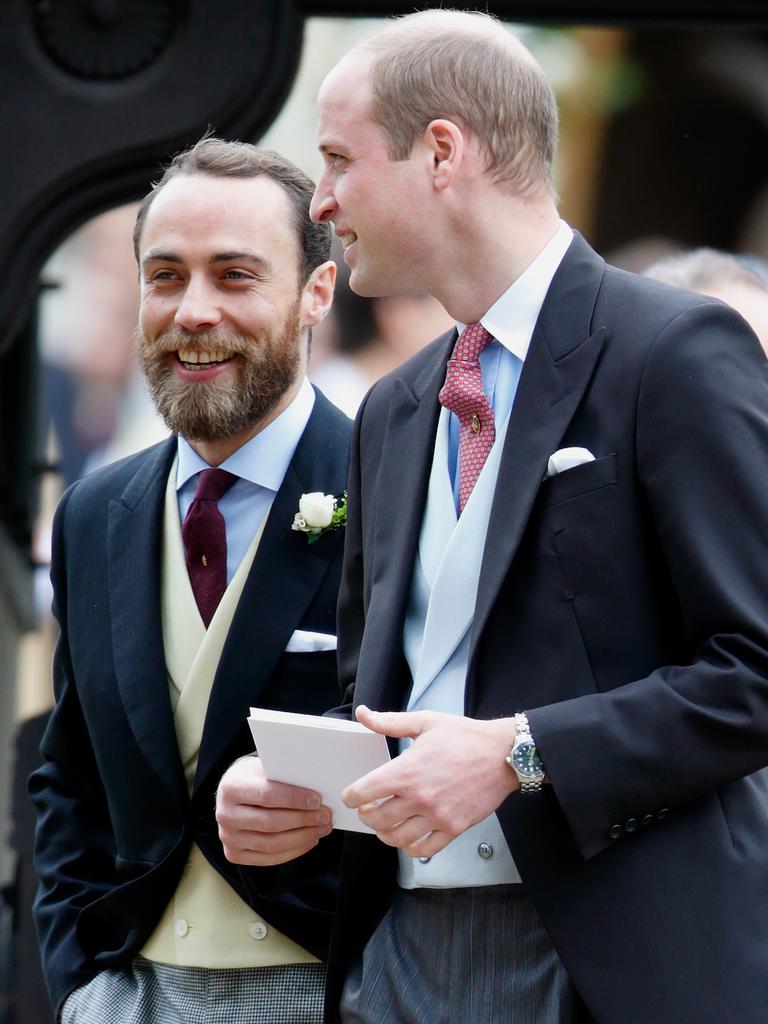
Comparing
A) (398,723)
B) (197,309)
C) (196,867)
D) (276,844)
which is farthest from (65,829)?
(398,723)

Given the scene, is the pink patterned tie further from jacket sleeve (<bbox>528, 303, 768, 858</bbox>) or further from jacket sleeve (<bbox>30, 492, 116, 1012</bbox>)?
jacket sleeve (<bbox>30, 492, 116, 1012</bbox>)

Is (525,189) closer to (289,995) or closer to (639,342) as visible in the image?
(639,342)

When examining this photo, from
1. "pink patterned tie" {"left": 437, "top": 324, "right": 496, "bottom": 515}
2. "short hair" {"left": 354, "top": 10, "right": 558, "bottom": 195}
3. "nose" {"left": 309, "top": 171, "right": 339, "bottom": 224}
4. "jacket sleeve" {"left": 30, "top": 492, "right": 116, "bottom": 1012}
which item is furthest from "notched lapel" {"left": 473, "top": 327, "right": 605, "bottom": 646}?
"jacket sleeve" {"left": 30, "top": 492, "right": 116, "bottom": 1012}

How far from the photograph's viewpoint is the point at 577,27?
5.04 m

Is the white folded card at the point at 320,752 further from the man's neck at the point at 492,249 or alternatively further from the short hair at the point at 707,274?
the short hair at the point at 707,274

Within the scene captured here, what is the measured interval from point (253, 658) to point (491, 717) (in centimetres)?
77

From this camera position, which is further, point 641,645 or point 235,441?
point 235,441

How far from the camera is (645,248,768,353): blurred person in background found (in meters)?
3.56

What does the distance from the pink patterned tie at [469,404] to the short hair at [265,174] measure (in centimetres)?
78

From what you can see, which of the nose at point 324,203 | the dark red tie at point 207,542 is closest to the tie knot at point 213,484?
the dark red tie at point 207,542

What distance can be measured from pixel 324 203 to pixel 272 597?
2.42ft

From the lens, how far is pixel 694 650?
214 centimetres

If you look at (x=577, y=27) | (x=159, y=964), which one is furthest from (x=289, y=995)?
(x=577, y=27)

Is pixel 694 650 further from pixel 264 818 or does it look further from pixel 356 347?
pixel 356 347
